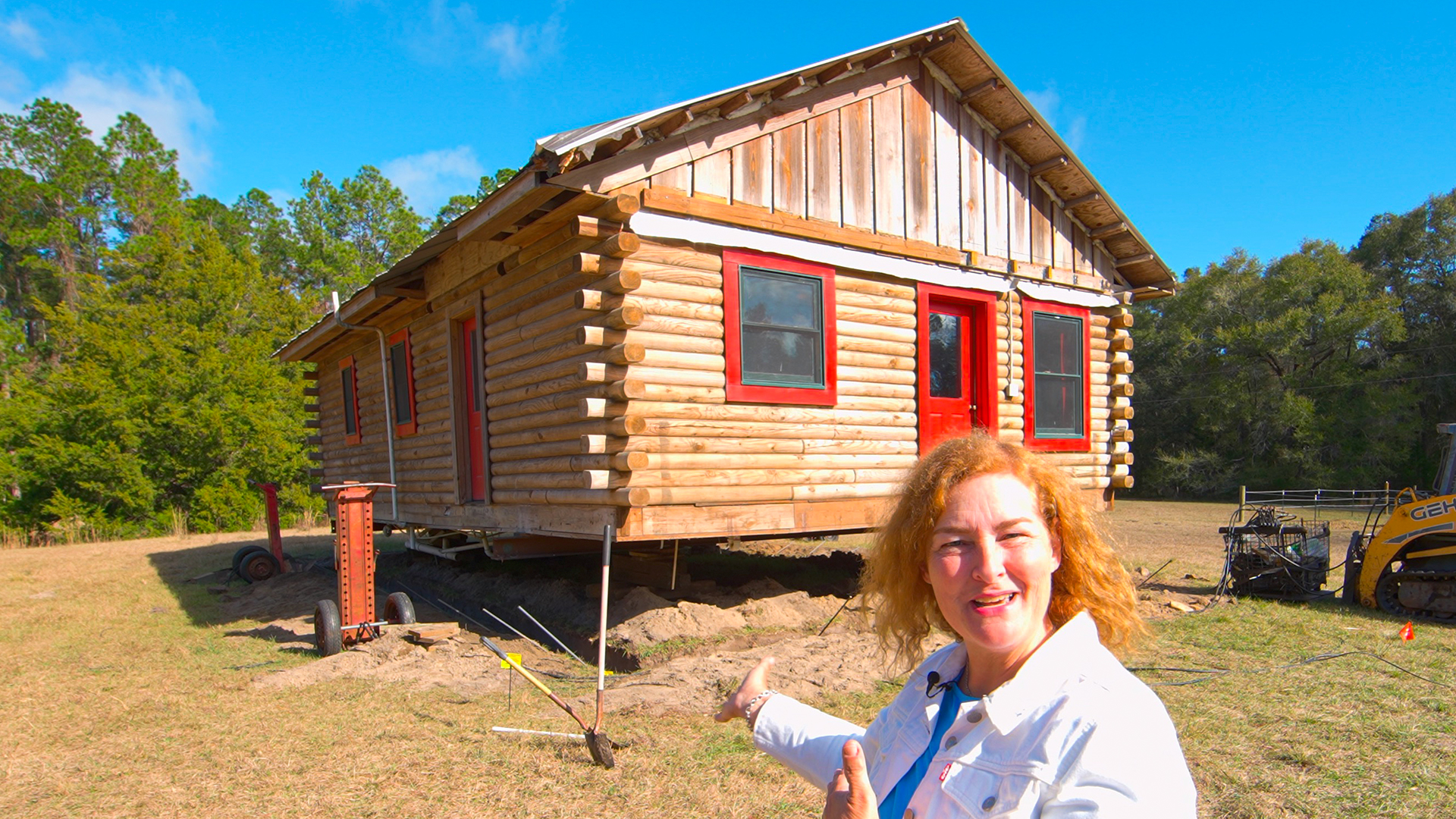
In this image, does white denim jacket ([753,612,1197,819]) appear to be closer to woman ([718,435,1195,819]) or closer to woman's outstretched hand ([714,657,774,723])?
woman ([718,435,1195,819])

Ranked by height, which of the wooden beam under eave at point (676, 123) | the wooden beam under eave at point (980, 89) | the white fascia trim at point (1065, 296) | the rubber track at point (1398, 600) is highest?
the wooden beam under eave at point (980, 89)

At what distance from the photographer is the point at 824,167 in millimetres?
8875

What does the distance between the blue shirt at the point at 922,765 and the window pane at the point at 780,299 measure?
646 cm

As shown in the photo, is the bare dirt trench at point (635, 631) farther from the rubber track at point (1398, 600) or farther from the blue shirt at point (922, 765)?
the blue shirt at point (922, 765)

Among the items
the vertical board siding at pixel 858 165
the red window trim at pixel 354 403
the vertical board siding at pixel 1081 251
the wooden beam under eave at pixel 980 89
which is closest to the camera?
→ the vertical board siding at pixel 858 165

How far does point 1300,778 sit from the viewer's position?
4.41 metres

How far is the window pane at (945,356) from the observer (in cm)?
990

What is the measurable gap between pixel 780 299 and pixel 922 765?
22.6 feet

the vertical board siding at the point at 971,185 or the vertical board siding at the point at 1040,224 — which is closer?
the vertical board siding at the point at 971,185

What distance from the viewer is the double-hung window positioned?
1190cm

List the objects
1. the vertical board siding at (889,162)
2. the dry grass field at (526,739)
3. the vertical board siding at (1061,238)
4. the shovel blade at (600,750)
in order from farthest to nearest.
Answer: the vertical board siding at (1061,238), the vertical board siding at (889,162), the shovel blade at (600,750), the dry grass field at (526,739)

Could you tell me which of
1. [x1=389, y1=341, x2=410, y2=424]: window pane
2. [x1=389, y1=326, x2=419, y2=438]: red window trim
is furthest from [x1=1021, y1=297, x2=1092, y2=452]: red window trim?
[x1=389, y1=341, x2=410, y2=424]: window pane

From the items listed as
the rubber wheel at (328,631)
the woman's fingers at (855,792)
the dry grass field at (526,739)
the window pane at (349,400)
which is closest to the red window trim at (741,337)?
the dry grass field at (526,739)

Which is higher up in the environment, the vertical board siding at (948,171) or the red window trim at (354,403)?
the vertical board siding at (948,171)
